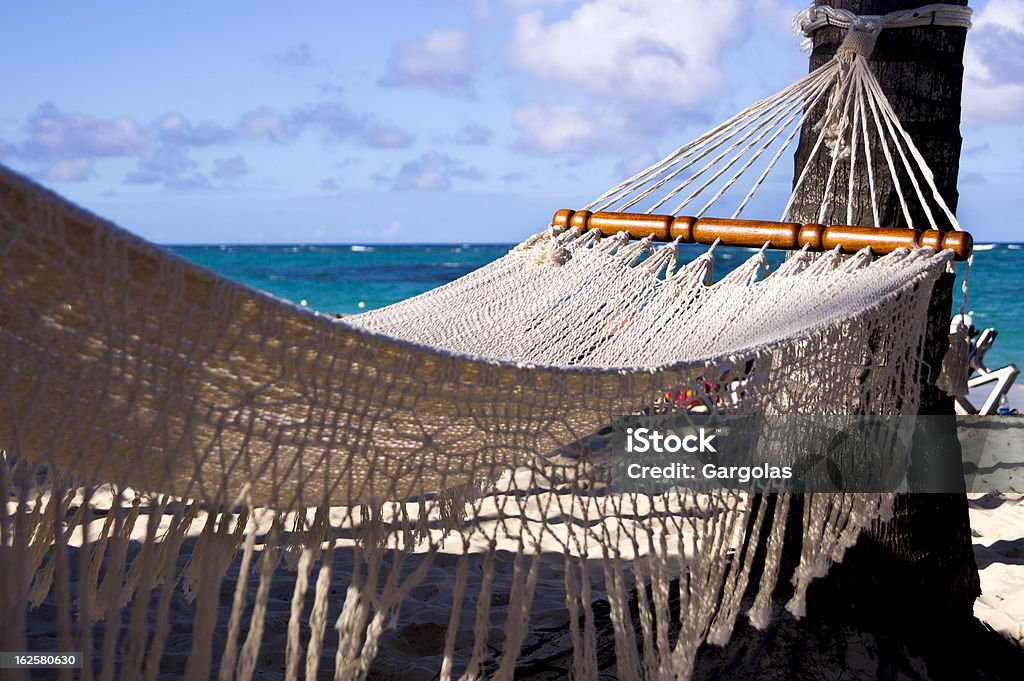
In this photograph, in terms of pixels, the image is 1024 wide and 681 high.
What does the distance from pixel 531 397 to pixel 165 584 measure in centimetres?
34

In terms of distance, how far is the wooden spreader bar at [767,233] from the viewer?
1344mm

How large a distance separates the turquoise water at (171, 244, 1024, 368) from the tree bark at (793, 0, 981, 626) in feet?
23.1

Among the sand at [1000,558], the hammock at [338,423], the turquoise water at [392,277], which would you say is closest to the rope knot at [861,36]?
the hammock at [338,423]

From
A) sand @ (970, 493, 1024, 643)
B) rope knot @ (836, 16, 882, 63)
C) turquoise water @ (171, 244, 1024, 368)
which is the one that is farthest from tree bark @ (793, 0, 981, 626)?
turquoise water @ (171, 244, 1024, 368)

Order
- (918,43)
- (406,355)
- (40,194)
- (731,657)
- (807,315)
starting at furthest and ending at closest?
(918,43) < (731,657) < (807,315) < (406,355) < (40,194)

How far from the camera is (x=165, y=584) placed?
0.75 metres

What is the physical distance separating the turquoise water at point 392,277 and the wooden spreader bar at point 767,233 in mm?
7144

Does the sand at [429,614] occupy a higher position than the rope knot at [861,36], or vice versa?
the rope knot at [861,36]

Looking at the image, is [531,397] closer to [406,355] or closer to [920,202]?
[406,355]

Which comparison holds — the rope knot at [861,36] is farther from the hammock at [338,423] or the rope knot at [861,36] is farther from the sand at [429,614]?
the sand at [429,614]

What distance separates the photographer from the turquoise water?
439 inches

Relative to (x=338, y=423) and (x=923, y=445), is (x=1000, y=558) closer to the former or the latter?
(x=923, y=445)

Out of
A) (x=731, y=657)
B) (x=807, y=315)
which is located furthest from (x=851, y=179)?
(x=731, y=657)

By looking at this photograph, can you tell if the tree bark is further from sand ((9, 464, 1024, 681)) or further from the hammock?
sand ((9, 464, 1024, 681))
